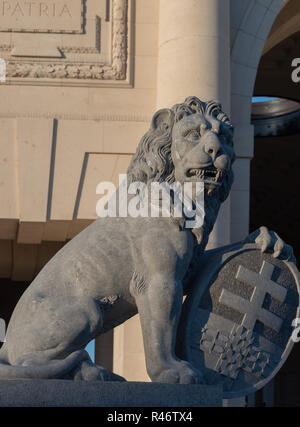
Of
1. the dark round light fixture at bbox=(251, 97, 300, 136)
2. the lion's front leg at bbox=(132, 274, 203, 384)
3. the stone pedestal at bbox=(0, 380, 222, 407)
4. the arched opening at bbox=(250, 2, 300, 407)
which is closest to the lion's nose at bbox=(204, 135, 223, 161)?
the lion's front leg at bbox=(132, 274, 203, 384)

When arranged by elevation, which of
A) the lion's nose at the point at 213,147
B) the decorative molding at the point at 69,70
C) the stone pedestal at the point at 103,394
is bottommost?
the stone pedestal at the point at 103,394

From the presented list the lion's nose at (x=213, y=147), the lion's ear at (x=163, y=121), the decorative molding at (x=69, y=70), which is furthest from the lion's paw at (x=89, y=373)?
the decorative molding at (x=69, y=70)

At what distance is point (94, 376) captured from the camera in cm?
608

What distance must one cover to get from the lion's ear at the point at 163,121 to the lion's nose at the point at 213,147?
318 mm

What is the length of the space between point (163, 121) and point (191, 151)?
0.37m

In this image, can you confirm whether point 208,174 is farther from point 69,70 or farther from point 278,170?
point 278,170

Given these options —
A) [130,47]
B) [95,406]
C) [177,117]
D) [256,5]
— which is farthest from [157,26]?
[95,406]

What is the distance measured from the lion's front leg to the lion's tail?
48cm

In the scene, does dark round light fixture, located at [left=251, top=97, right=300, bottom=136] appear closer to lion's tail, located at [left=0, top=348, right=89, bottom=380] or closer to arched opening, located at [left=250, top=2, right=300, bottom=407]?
arched opening, located at [left=250, top=2, right=300, bottom=407]

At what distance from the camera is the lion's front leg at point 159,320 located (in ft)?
20.9

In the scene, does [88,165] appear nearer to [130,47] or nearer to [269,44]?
[130,47]

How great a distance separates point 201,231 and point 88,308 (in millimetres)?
897

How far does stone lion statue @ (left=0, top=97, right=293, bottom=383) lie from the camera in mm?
6258

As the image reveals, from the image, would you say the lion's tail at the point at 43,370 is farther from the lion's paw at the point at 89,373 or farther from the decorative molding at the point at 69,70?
the decorative molding at the point at 69,70
